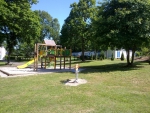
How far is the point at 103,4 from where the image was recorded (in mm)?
19031

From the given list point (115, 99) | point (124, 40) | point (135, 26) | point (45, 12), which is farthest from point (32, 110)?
point (45, 12)

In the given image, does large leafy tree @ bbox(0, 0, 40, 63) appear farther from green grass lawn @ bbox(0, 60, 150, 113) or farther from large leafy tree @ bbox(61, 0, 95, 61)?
green grass lawn @ bbox(0, 60, 150, 113)

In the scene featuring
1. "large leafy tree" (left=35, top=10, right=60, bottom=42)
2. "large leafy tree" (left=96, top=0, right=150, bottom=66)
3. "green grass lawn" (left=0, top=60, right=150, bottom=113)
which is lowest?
"green grass lawn" (left=0, top=60, right=150, bottom=113)

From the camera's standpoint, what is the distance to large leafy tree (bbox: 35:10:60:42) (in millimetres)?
67800

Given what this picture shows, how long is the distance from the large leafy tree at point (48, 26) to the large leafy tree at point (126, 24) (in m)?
49.9

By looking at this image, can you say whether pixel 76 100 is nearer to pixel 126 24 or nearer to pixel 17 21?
pixel 126 24

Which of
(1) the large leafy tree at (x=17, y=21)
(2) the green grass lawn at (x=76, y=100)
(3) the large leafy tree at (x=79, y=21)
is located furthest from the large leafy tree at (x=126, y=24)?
(3) the large leafy tree at (x=79, y=21)

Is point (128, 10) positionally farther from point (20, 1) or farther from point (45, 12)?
point (45, 12)

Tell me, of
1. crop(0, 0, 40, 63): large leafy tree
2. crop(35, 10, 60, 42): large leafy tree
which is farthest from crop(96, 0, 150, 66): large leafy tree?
crop(35, 10, 60, 42): large leafy tree

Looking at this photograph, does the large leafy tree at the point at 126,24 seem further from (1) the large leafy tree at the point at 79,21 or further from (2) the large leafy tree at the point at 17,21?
(1) the large leafy tree at the point at 79,21

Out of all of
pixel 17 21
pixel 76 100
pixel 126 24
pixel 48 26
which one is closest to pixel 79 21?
pixel 17 21

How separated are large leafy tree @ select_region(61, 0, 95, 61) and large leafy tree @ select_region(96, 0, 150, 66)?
15.9 metres

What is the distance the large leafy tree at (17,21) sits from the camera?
86.4 ft

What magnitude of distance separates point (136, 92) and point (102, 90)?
4.56 feet
